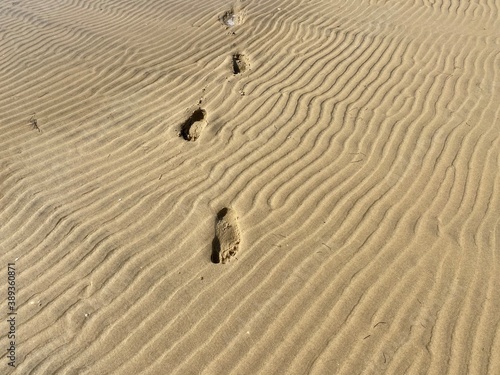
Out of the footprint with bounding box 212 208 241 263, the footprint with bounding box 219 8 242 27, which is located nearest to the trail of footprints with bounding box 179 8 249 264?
the footprint with bounding box 212 208 241 263

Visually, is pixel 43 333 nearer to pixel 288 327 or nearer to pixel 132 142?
pixel 288 327

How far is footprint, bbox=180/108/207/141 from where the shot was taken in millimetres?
4409

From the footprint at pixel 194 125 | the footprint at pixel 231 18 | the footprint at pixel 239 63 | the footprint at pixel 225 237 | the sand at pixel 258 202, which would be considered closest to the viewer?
the sand at pixel 258 202

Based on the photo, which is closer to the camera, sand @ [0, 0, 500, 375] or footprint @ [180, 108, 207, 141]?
sand @ [0, 0, 500, 375]

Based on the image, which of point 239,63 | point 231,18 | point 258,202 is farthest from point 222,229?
point 231,18

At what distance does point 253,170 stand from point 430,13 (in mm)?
5128

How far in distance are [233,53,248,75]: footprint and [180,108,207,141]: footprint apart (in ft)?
3.41

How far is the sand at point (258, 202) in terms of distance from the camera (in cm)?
277

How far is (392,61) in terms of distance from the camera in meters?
5.70

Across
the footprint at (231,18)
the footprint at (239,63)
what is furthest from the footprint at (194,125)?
the footprint at (231,18)

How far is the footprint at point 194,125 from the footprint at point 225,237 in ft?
3.77

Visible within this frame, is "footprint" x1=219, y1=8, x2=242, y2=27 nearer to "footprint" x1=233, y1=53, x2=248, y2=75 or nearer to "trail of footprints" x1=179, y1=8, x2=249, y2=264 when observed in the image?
"footprint" x1=233, y1=53, x2=248, y2=75

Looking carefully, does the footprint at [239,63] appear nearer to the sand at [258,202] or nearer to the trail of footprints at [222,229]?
the sand at [258,202]

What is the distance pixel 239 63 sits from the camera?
222 inches
